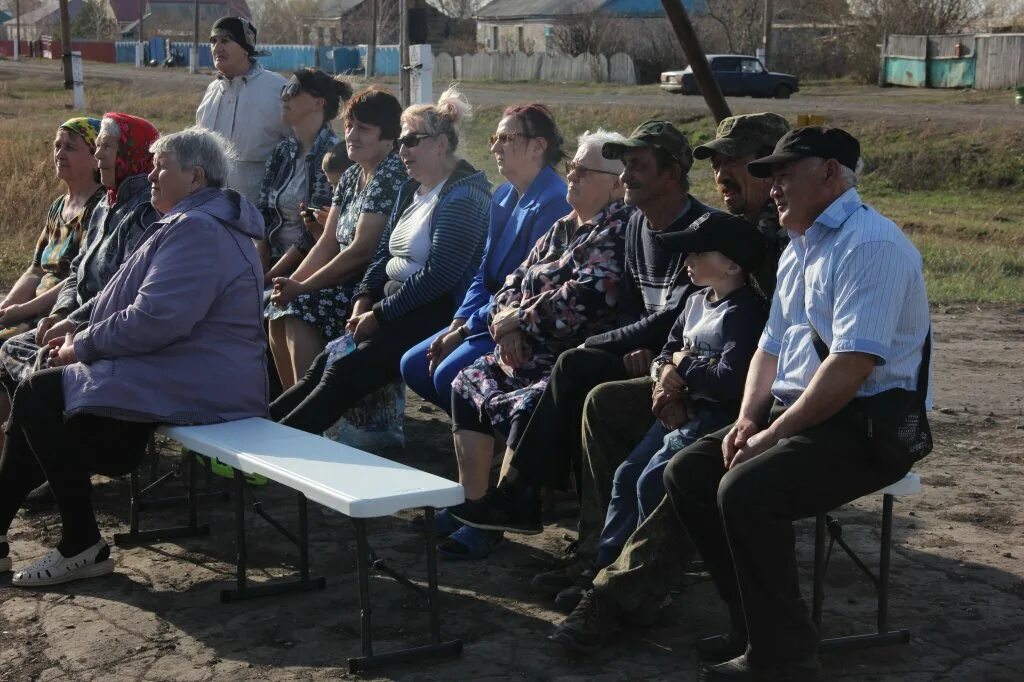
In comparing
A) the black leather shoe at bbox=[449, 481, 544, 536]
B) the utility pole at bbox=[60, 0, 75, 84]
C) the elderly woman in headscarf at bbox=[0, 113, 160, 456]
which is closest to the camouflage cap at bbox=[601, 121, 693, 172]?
the black leather shoe at bbox=[449, 481, 544, 536]

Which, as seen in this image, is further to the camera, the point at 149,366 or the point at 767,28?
the point at 767,28

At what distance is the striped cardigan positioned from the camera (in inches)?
234

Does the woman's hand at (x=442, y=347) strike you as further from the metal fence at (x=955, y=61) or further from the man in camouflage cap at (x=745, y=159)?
the metal fence at (x=955, y=61)

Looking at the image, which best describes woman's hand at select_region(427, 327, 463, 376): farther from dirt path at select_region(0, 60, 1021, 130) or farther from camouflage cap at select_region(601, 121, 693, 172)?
dirt path at select_region(0, 60, 1021, 130)

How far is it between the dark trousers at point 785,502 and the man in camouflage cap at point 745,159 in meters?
1.03

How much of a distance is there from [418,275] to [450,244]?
196mm

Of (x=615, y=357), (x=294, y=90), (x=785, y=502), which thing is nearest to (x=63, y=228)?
(x=294, y=90)

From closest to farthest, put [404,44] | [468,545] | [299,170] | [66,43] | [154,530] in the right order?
[468,545], [154,530], [299,170], [404,44], [66,43]

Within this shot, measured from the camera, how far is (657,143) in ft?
15.4

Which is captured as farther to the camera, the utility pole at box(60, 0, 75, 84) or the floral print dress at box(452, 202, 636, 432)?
the utility pole at box(60, 0, 75, 84)

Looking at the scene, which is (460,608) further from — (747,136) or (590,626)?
(747,136)

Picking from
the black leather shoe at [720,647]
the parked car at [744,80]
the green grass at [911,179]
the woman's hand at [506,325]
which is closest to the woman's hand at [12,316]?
the green grass at [911,179]

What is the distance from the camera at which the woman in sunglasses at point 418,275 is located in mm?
5902

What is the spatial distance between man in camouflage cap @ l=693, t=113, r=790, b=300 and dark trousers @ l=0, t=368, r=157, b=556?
2.27m
